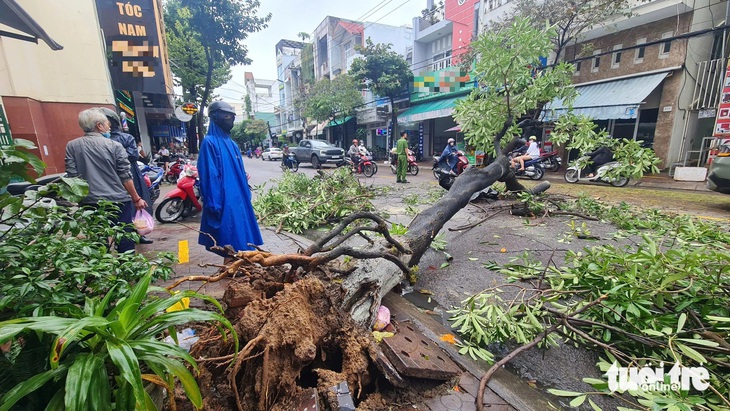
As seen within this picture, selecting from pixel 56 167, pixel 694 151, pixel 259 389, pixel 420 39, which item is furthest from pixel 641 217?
pixel 420 39

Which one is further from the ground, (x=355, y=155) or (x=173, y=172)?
(x=355, y=155)

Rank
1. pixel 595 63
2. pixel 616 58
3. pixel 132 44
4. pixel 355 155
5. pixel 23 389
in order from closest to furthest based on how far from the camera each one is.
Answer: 1. pixel 23 389
2. pixel 132 44
3. pixel 616 58
4. pixel 595 63
5. pixel 355 155

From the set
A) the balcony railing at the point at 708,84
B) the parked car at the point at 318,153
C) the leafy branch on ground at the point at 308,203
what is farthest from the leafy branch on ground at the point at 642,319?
the parked car at the point at 318,153

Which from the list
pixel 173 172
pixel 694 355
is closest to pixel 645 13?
pixel 694 355

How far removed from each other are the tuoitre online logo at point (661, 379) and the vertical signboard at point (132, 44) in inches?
523

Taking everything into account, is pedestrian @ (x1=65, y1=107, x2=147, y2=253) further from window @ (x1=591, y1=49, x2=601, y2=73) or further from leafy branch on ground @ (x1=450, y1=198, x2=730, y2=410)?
window @ (x1=591, y1=49, x2=601, y2=73)

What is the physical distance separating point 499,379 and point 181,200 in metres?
5.96

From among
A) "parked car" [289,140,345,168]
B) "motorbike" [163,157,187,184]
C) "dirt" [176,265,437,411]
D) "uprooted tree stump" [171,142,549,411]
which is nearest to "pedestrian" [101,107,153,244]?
"uprooted tree stump" [171,142,549,411]

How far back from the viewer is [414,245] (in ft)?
11.3

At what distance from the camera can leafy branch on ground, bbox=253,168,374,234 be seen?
5.46 metres

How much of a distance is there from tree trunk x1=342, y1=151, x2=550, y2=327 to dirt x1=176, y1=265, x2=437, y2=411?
6.8 inches

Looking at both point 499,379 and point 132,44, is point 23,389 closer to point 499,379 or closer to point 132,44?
point 499,379

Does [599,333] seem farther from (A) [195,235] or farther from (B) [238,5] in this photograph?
(B) [238,5]

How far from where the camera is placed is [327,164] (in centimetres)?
2044
